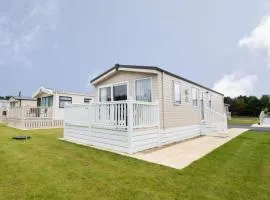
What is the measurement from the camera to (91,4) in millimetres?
16531

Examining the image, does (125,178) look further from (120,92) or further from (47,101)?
(47,101)

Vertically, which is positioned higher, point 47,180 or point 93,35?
point 93,35

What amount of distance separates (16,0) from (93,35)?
765 cm

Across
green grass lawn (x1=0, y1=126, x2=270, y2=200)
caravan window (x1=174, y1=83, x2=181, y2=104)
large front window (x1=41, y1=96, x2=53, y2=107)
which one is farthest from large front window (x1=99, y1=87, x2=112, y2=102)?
large front window (x1=41, y1=96, x2=53, y2=107)

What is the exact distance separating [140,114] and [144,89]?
1960 millimetres

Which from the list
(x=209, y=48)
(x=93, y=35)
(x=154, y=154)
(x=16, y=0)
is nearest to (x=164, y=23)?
(x=209, y=48)

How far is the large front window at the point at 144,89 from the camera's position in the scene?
7.87m

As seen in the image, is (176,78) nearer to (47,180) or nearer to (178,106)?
(178,106)

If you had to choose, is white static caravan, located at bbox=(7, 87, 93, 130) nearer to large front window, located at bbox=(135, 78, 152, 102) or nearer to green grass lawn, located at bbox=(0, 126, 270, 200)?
large front window, located at bbox=(135, 78, 152, 102)

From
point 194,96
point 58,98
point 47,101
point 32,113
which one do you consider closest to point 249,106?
point 194,96

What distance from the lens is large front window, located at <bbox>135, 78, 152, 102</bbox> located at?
25.8 ft

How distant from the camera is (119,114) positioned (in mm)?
6234

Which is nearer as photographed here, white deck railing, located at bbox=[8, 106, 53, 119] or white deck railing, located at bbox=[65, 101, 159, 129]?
white deck railing, located at bbox=[65, 101, 159, 129]

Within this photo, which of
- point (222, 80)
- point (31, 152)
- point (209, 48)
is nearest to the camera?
point (31, 152)
